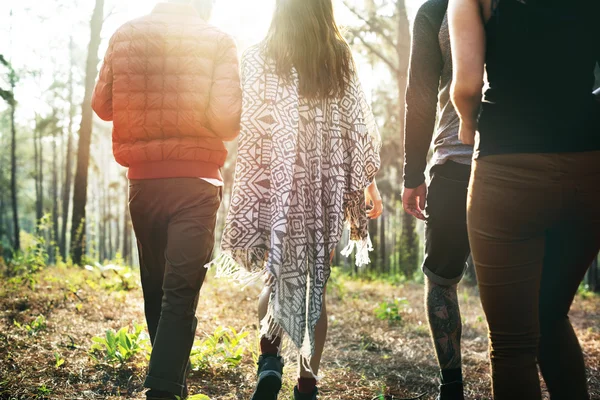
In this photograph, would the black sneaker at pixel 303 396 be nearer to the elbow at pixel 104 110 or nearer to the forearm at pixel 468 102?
the forearm at pixel 468 102

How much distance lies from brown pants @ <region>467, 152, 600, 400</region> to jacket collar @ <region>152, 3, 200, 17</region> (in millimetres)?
1951

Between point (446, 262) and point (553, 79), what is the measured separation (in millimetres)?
1304

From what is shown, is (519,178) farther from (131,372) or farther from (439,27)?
(131,372)

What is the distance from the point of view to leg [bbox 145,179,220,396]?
99.8 inches

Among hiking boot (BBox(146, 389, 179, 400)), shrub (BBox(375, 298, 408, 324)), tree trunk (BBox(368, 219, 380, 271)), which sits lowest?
tree trunk (BBox(368, 219, 380, 271))

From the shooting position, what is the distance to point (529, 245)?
1643 millimetres

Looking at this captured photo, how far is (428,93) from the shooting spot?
276 centimetres

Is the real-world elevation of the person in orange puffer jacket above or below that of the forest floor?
above

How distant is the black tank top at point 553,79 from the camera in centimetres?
157

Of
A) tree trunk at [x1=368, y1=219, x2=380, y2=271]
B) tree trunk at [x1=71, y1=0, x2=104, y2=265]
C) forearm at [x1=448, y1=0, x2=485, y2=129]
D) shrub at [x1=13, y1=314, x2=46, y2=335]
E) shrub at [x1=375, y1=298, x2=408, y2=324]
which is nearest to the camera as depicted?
forearm at [x1=448, y1=0, x2=485, y2=129]

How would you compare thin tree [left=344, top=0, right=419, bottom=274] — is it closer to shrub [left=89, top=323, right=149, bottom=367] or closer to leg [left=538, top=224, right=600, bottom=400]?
shrub [left=89, top=323, right=149, bottom=367]

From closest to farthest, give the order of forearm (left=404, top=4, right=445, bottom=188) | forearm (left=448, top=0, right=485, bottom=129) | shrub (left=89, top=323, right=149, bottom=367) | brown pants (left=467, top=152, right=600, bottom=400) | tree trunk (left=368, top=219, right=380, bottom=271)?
brown pants (left=467, top=152, right=600, bottom=400)
forearm (left=448, top=0, right=485, bottom=129)
forearm (left=404, top=4, right=445, bottom=188)
shrub (left=89, top=323, right=149, bottom=367)
tree trunk (left=368, top=219, right=380, bottom=271)

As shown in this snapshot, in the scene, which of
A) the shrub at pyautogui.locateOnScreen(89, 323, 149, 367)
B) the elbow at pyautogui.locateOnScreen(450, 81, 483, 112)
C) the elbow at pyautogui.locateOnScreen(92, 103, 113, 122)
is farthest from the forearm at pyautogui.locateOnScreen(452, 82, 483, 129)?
the shrub at pyautogui.locateOnScreen(89, 323, 149, 367)

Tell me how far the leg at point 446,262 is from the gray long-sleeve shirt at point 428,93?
0.45 ft
